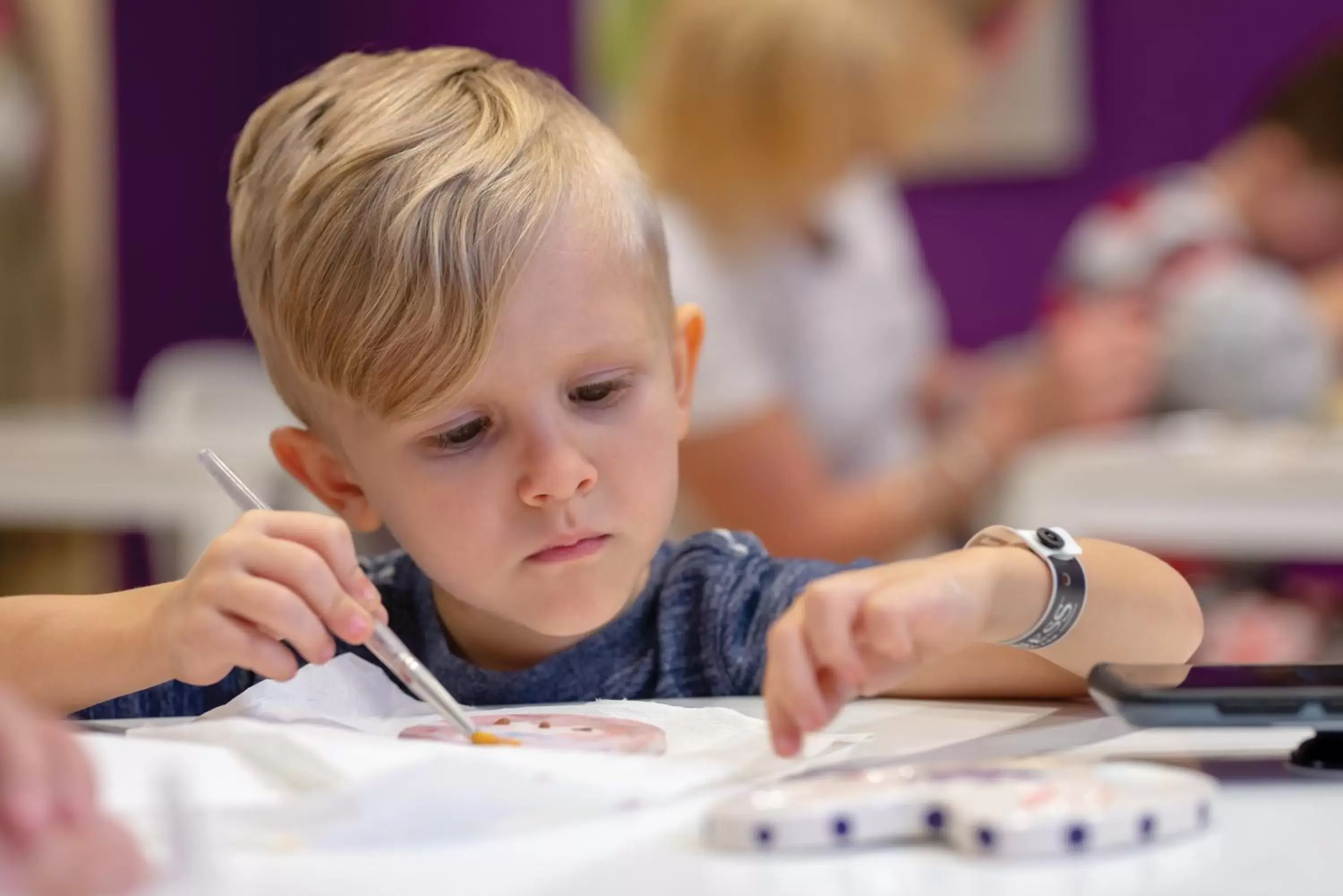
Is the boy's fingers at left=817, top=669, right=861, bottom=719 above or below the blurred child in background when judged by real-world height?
below

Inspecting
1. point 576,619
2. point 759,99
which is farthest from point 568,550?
point 759,99

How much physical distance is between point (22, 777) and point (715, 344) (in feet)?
4.40

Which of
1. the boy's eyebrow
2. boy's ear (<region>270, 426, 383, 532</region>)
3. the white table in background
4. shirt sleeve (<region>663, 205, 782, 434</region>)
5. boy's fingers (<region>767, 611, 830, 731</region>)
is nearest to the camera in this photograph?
boy's fingers (<region>767, 611, 830, 731</region>)

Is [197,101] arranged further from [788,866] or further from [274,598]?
[788,866]

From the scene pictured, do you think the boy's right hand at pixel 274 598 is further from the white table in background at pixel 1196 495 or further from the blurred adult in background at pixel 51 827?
the white table in background at pixel 1196 495

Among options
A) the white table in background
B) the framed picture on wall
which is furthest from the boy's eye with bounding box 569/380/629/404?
the framed picture on wall

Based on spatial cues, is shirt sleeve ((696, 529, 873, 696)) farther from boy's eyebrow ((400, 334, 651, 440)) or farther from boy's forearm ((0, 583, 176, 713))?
boy's forearm ((0, 583, 176, 713))

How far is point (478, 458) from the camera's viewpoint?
736 millimetres

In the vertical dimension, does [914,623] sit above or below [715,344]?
below

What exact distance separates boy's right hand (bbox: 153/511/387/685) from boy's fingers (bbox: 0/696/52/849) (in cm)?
19

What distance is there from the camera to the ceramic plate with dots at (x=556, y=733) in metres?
0.57

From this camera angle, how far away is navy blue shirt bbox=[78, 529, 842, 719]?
31.7 inches

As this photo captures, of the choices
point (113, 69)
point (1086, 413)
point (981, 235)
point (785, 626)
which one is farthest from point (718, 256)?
point (113, 69)

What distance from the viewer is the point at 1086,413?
7.19 feet
